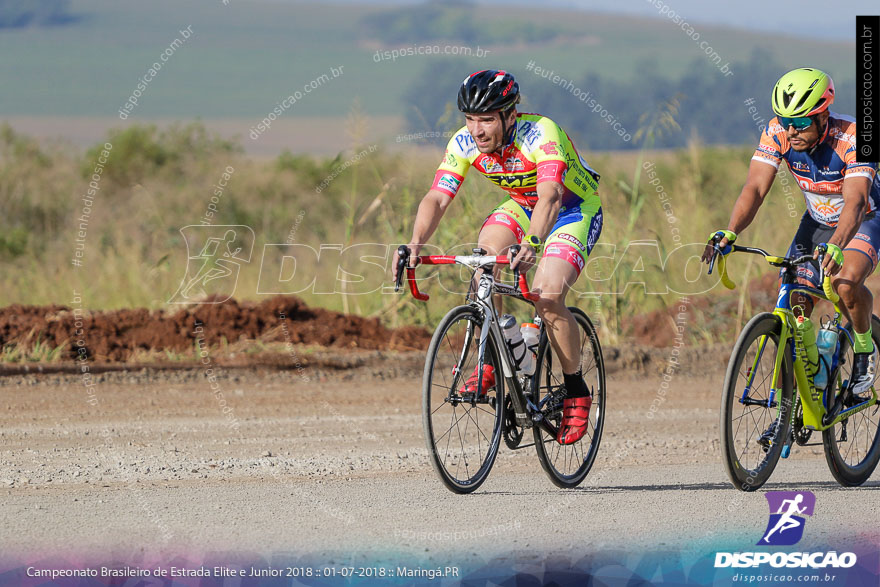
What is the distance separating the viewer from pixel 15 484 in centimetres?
699

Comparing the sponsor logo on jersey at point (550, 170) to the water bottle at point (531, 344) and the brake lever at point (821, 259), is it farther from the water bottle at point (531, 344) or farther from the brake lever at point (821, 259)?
the brake lever at point (821, 259)

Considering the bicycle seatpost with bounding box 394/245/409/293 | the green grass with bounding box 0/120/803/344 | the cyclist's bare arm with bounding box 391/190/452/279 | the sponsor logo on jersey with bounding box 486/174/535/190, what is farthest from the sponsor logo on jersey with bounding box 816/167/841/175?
the green grass with bounding box 0/120/803/344

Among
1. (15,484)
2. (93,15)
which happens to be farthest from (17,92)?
(15,484)

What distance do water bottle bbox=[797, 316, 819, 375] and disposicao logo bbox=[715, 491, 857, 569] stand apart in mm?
964

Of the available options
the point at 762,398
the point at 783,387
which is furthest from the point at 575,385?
the point at 783,387

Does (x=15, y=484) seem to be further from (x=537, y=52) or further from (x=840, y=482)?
(x=537, y=52)

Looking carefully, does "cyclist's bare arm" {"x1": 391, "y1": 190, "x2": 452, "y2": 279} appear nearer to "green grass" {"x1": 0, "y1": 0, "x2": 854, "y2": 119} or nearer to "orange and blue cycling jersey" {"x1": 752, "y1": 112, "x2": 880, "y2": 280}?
"orange and blue cycling jersey" {"x1": 752, "y1": 112, "x2": 880, "y2": 280}

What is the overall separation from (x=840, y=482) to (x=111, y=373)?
666 centimetres

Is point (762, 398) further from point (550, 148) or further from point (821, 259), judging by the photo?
point (550, 148)

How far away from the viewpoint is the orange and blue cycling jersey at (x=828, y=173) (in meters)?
6.84

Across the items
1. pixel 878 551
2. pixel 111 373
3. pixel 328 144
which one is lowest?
pixel 878 551

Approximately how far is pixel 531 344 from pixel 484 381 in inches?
21.0

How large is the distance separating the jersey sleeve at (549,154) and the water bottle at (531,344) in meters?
0.92

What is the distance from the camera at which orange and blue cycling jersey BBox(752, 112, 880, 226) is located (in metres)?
6.82
